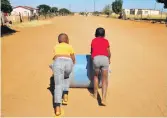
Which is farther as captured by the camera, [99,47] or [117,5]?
[117,5]

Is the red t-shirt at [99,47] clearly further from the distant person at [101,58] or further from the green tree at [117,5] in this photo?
the green tree at [117,5]

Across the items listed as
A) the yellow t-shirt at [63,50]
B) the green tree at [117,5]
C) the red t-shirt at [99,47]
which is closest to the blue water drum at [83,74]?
the red t-shirt at [99,47]

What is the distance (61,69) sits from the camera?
18.1ft

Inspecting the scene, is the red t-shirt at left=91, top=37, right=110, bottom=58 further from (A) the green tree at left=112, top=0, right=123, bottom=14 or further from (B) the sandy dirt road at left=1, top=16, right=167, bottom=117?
(A) the green tree at left=112, top=0, right=123, bottom=14

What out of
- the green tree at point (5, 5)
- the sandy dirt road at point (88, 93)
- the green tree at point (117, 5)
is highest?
the green tree at point (117, 5)

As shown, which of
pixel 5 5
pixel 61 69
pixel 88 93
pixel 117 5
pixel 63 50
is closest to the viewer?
pixel 61 69

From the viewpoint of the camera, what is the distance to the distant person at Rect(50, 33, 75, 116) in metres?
5.44

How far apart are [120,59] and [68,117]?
5317 mm

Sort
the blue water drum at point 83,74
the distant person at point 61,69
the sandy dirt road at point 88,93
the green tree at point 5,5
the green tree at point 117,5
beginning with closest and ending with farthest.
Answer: the distant person at point 61,69
the sandy dirt road at point 88,93
the blue water drum at point 83,74
the green tree at point 5,5
the green tree at point 117,5

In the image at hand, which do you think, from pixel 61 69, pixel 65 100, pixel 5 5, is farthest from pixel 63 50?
pixel 5 5

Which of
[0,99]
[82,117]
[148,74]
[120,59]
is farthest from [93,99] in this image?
[120,59]

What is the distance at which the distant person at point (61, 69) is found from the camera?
17.8 ft

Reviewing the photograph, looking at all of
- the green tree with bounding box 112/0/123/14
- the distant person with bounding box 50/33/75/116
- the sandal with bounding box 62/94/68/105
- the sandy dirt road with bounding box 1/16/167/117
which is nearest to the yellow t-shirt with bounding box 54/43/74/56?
the distant person with bounding box 50/33/75/116

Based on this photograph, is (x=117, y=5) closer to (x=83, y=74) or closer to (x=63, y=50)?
(x=83, y=74)
